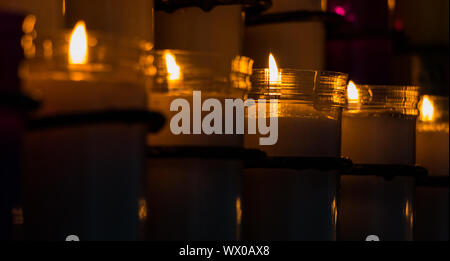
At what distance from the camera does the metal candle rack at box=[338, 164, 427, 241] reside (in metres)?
0.85

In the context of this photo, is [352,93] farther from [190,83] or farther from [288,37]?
[190,83]

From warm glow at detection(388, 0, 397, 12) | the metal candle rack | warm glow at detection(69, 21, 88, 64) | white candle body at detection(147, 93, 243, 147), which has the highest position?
warm glow at detection(388, 0, 397, 12)

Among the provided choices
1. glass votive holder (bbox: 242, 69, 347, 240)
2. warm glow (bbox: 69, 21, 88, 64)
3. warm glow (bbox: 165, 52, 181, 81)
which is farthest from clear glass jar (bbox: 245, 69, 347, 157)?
warm glow (bbox: 69, 21, 88, 64)

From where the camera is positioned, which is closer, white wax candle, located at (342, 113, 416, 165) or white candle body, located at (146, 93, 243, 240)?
white candle body, located at (146, 93, 243, 240)

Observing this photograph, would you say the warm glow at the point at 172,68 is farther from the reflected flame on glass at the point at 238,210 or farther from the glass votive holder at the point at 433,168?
the glass votive holder at the point at 433,168

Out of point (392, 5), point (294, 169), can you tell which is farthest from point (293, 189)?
point (392, 5)

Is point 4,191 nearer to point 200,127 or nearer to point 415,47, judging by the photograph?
point 200,127

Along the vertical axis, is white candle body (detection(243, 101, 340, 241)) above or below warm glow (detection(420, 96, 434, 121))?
below

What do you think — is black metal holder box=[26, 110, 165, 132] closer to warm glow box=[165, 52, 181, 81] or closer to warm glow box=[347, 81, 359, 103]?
warm glow box=[165, 52, 181, 81]

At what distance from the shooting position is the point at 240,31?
0.77m

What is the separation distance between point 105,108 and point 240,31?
0.81 ft

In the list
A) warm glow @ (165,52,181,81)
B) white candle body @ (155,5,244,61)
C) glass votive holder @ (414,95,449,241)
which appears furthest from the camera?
glass votive holder @ (414,95,449,241)

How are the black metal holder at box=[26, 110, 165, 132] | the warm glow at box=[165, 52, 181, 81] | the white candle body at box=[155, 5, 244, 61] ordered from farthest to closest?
1. the white candle body at box=[155, 5, 244, 61]
2. the warm glow at box=[165, 52, 181, 81]
3. the black metal holder at box=[26, 110, 165, 132]
